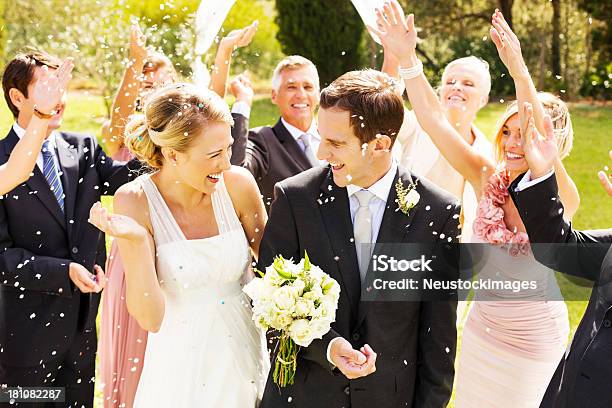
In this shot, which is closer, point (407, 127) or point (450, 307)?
point (450, 307)

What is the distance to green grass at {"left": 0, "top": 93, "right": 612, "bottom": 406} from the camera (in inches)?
468

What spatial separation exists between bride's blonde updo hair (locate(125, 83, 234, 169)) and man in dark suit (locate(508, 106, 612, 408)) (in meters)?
1.38

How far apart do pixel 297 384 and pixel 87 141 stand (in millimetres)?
2122

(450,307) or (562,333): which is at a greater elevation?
(450,307)

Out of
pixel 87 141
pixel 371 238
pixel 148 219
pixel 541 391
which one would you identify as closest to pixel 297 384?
pixel 371 238

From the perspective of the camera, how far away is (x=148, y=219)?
3750 mm

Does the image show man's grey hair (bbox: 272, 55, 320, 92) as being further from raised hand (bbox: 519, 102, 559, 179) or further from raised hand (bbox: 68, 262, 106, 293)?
raised hand (bbox: 519, 102, 559, 179)

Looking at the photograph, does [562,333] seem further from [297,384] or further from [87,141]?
[87,141]

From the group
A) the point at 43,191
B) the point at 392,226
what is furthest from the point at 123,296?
the point at 392,226

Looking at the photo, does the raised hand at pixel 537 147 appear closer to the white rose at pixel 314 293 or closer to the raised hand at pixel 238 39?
the white rose at pixel 314 293

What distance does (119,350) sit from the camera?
15.1 feet

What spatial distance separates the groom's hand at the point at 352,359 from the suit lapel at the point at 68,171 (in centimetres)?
198

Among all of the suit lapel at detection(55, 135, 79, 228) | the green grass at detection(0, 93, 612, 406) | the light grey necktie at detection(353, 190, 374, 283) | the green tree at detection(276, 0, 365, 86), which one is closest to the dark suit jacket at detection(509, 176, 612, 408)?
the light grey necktie at detection(353, 190, 374, 283)

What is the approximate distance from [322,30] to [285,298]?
1670 cm
